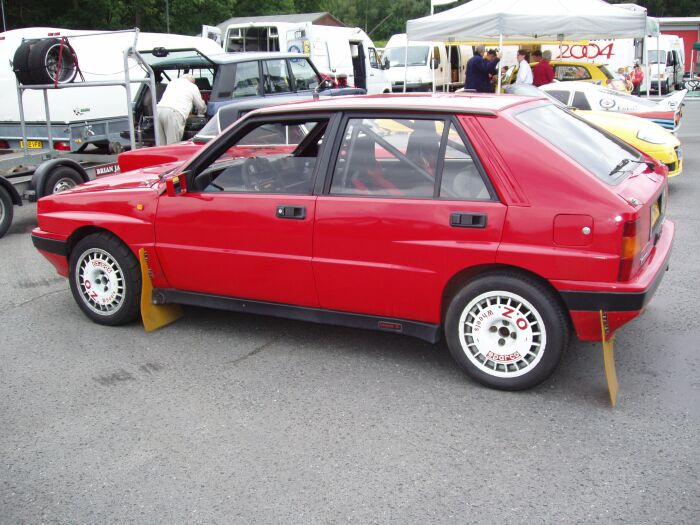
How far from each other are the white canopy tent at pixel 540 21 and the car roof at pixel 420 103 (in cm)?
997

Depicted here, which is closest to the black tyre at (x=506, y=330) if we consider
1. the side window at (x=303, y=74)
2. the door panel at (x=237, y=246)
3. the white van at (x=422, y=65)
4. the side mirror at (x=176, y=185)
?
the door panel at (x=237, y=246)

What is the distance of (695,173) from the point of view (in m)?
11.4

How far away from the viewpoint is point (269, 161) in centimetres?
467

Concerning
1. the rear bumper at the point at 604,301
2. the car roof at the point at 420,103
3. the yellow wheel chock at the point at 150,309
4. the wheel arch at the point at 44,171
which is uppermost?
the car roof at the point at 420,103

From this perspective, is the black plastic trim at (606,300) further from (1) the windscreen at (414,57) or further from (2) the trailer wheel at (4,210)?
(1) the windscreen at (414,57)

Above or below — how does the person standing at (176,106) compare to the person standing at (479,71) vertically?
below

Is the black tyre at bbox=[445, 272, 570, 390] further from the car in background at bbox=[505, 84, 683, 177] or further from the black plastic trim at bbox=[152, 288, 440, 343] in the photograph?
the car in background at bbox=[505, 84, 683, 177]

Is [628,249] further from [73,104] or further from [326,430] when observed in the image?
[73,104]

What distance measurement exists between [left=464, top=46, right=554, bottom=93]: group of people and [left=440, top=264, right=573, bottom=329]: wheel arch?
991cm

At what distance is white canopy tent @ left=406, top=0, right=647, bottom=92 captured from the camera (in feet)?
45.1

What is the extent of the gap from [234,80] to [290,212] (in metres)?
7.51

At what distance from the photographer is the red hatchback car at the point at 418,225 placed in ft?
12.1

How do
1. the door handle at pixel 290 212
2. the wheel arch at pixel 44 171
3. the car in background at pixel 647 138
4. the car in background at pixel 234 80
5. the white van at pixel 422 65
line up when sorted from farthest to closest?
the white van at pixel 422 65
the car in background at pixel 234 80
the car in background at pixel 647 138
the wheel arch at pixel 44 171
the door handle at pixel 290 212

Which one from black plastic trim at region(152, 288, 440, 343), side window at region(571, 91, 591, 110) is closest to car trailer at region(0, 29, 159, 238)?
black plastic trim at region(152, 288, 440, 343)
